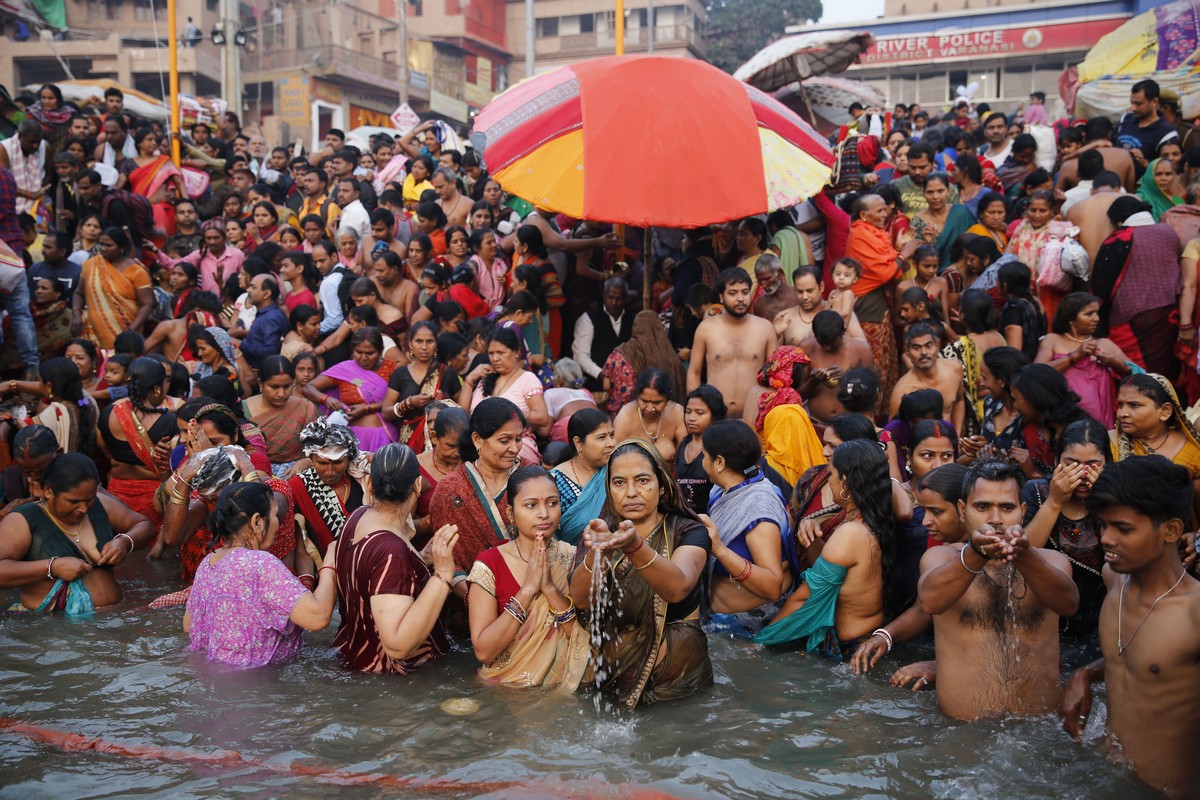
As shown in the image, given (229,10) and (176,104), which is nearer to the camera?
(176,104)

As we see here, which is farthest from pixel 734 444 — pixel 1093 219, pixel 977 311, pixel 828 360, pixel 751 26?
pixel 751 26

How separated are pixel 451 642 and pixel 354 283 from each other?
4.29 metres

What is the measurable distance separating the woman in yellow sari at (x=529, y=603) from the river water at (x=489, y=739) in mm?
135

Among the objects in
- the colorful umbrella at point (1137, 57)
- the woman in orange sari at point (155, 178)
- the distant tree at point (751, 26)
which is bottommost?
the woman in orange sari at point (155, 178)

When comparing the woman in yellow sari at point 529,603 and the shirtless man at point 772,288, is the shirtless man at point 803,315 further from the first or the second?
the woman in yellow sari at point 529,603

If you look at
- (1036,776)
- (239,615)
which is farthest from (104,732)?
(1036,776)

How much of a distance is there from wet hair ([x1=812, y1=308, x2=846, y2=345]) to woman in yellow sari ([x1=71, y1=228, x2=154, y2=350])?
649cm

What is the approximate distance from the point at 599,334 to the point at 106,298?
15.9 ft

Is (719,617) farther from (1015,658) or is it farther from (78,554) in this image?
(78,554)

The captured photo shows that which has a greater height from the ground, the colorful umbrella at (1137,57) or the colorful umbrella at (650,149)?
the colorful umbrella at (1137,57)

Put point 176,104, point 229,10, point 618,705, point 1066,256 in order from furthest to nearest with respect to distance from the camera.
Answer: point 229,10 < point 176,104 < point 1066,256 < point 618,705

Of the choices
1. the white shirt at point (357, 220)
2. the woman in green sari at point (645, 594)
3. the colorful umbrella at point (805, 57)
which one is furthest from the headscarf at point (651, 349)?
the colorful umbrella at point (805, 57)

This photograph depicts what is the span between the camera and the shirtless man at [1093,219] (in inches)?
314

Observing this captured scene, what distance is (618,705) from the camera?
4.61 meters
